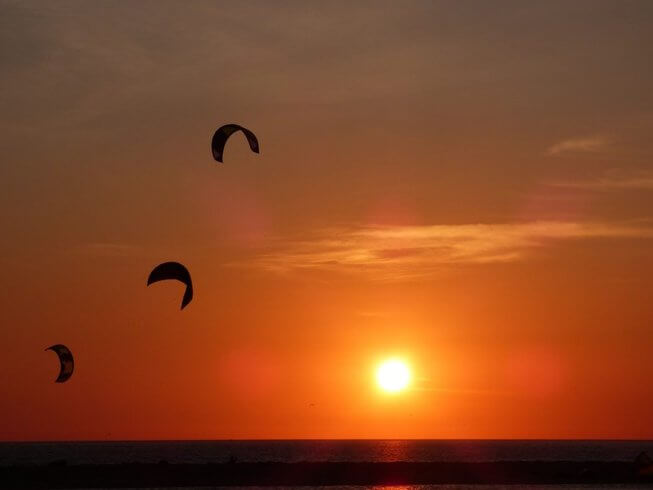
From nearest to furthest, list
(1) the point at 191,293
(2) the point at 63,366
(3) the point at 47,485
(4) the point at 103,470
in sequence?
(1) the point at 191,293 < (2) the point at 63,366 < (3) the point at 47,485 < (4) the point at 103,470

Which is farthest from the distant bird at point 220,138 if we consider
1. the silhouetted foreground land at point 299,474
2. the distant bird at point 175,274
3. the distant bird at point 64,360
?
the silhouetted foreground land at point 299,474

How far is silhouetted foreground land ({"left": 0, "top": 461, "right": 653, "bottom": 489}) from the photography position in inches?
2128

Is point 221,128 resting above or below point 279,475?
above

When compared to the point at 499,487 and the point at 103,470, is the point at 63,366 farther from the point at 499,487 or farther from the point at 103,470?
the point at 499,487

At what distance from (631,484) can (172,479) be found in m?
22.7

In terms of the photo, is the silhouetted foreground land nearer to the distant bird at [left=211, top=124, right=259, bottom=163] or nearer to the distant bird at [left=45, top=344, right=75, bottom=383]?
the distant bird at [left=45, top=344, right=75, bottom=383]

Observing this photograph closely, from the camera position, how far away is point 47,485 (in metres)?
53.1

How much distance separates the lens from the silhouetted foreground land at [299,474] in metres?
54.1

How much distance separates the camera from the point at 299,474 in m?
57.9

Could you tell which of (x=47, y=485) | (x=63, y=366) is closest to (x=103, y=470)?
(x=47, y=485)

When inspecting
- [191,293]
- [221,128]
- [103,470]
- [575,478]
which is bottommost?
[575,478]

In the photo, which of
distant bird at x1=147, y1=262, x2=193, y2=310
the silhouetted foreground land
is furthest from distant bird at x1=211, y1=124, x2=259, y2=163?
the silhouetted foreground land

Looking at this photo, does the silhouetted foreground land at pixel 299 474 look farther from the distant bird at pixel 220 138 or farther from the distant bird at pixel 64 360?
the distant bird at pixel 220 138

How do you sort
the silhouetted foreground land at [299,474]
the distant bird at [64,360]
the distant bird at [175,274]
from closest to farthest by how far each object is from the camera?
the distant bird at [175,274]
the distant bird at [64,360]
the silhouetted foreground land at [299,474]
